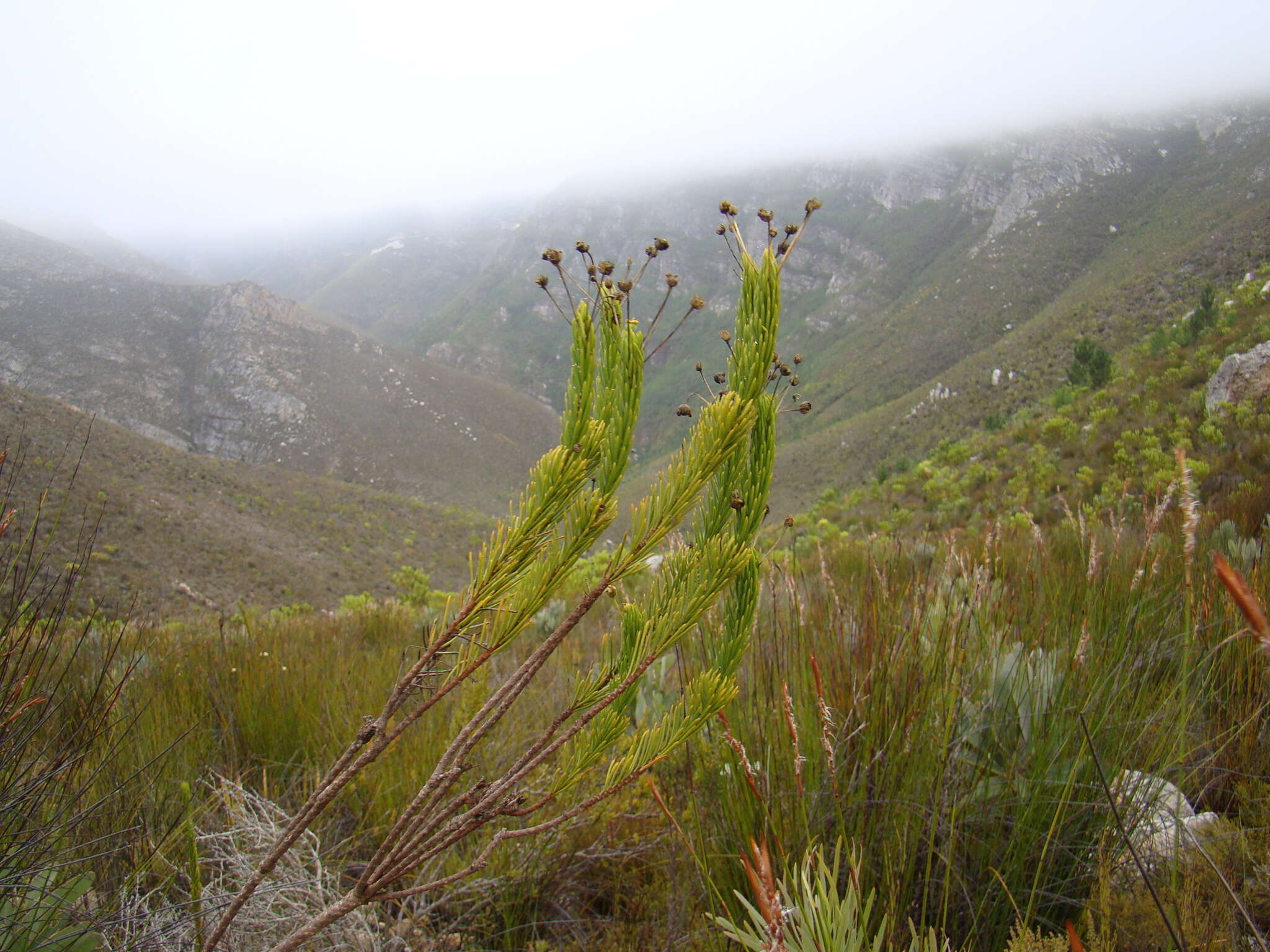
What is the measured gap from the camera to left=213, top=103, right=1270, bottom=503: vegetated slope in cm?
3297

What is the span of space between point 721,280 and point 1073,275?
7038 centimetres

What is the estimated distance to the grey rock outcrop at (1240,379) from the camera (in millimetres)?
8195

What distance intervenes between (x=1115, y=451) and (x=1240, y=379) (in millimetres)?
1688

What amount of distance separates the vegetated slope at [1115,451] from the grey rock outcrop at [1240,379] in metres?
0.21

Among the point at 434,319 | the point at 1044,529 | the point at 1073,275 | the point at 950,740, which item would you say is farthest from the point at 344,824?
the point at 434,319

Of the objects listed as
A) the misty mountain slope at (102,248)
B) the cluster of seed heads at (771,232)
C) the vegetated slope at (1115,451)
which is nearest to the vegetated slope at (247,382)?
the misty mountain slope at (102,248)

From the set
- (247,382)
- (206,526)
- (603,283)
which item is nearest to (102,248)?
(247,382)

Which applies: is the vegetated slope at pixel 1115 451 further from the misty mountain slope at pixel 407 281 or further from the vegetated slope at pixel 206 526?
the misty mountain slope at pixel 407 281

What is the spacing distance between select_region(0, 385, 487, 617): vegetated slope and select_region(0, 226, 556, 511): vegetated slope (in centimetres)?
2191

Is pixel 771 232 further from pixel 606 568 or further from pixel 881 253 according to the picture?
pixel 881 253

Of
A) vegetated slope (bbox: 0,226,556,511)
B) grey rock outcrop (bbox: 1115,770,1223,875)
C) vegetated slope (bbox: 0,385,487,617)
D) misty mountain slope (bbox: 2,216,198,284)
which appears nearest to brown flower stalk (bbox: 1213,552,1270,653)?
grey rock outcrop (bbox: 1115,770,1223,875)

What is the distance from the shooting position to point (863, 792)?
5.44 feet

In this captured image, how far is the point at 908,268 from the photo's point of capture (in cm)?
8688

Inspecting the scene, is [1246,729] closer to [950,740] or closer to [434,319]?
[950,740]
